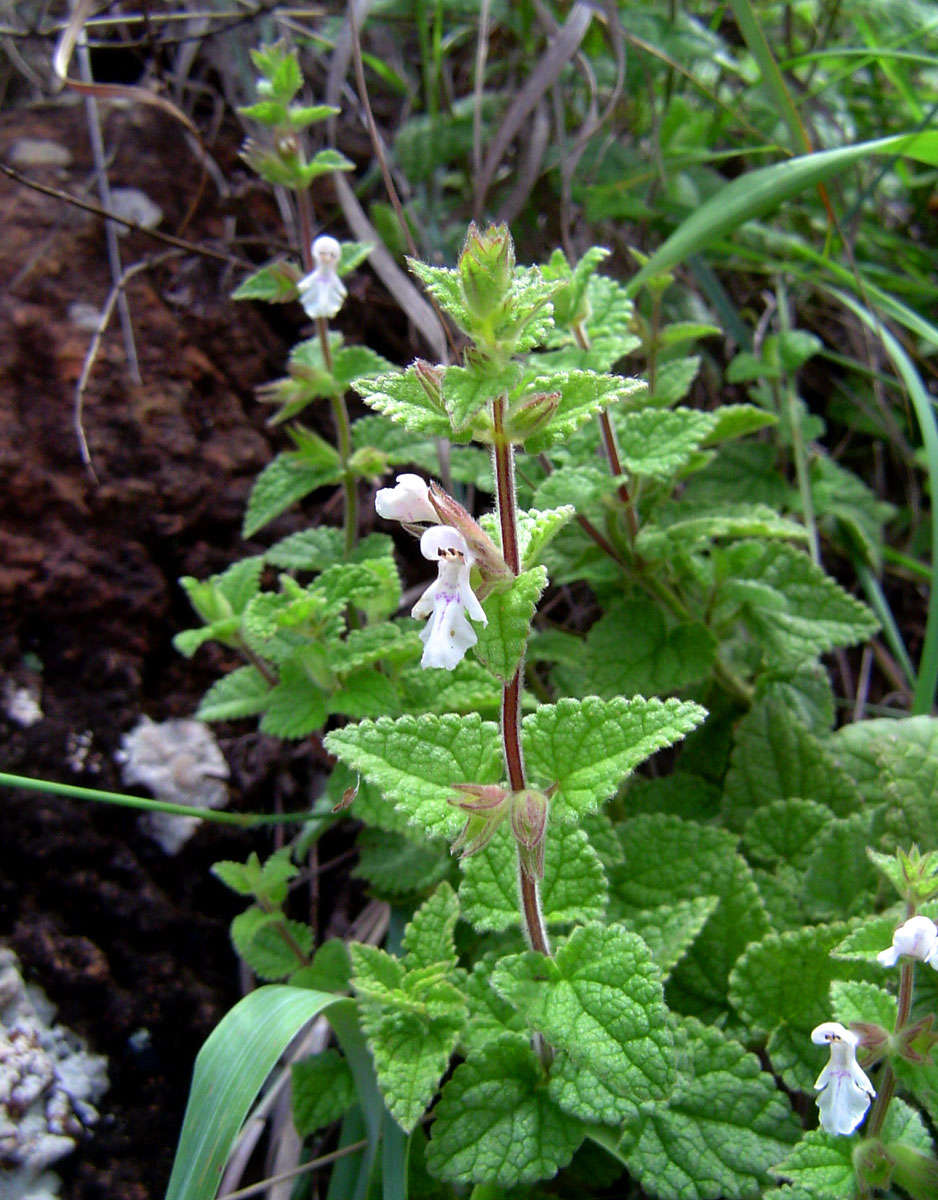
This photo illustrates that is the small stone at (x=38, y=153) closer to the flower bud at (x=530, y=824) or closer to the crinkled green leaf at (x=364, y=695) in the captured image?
the crinkled green leaf at (x=364, y=695)

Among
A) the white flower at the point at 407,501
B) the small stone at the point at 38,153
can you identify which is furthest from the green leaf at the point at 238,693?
the small stone at the point at 38,153

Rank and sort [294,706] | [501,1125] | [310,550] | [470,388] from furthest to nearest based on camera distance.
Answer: [310,550] < [294,706] < [501,1125] < [470,388]

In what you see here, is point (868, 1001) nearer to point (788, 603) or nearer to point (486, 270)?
point (788, 603)

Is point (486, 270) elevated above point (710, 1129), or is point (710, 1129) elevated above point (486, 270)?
point (486, 270)

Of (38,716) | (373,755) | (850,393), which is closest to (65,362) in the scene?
(38,716)

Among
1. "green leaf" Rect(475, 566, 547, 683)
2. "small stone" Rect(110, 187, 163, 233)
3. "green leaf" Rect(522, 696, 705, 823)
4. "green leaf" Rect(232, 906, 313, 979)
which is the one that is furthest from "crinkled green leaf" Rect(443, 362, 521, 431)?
"small stone" Rect(110, 187, 163, 233)

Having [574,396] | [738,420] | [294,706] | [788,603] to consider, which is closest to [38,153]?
[294,706]

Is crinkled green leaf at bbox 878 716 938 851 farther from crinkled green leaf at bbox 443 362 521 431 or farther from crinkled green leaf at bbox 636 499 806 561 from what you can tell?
crinkled green leaf at bbox 443 362 521 431
